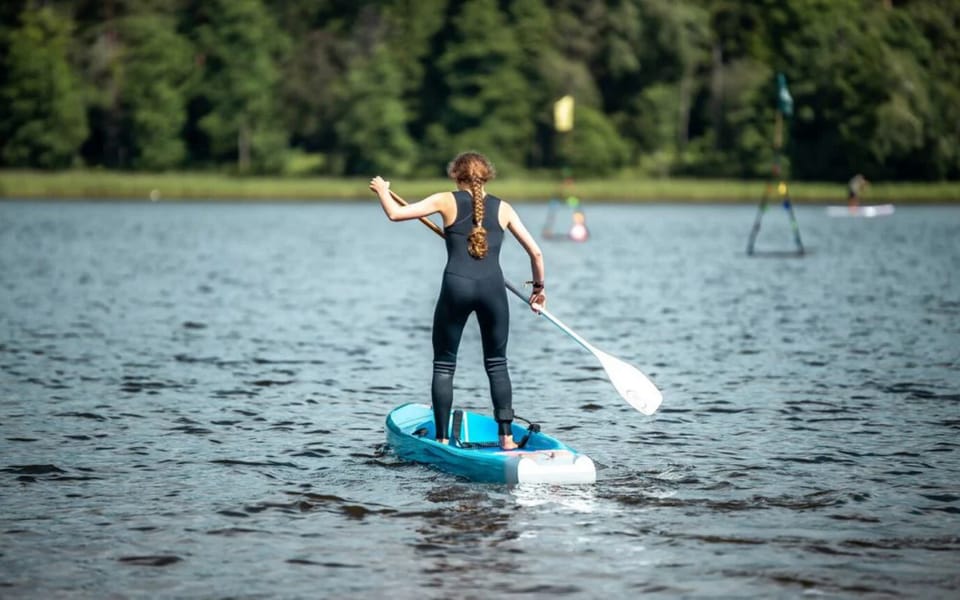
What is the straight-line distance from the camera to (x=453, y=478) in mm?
12508

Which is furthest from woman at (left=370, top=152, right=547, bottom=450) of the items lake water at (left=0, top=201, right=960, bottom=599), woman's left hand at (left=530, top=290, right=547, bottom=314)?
lake water at (left=0, top=201, right=960, bottom=599)

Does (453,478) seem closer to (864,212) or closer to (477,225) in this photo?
(477,225)

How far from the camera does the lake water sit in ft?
32.0

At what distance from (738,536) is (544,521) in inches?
55.7

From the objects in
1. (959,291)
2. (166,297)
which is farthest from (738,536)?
(959,291)

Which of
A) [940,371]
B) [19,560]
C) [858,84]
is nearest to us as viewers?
[19,560]

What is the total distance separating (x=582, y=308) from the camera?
3014 centimetres

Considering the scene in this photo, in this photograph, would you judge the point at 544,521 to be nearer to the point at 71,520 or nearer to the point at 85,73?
the point at 71,520

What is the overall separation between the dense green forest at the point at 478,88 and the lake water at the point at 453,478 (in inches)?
2928

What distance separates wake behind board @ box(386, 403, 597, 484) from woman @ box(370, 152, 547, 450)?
0.42 metres

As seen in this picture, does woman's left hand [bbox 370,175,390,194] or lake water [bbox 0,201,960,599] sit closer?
lake water [bbox 0,201,960,599]

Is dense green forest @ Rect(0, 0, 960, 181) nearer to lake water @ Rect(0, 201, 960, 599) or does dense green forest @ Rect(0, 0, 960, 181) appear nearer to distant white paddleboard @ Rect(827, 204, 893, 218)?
distant white paddleboard @ Rect(827, 204, 893, 218)

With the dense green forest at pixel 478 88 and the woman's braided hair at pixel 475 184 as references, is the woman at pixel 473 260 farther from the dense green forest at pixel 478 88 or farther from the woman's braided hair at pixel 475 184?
the dense green forest at pixel 478 88

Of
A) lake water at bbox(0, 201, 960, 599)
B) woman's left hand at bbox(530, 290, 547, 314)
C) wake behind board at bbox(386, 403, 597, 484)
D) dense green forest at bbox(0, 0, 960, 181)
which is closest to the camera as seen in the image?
lake water at bbox(0, 201, 960, 599)
